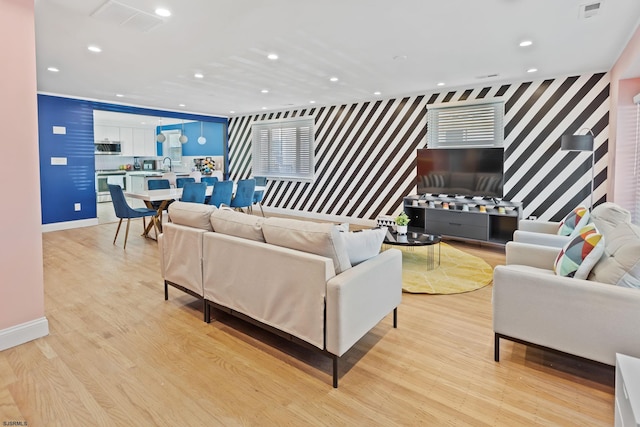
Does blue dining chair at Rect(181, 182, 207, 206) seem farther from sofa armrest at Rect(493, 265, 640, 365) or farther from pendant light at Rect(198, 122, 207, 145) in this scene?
sofa armrest at Rect(493, 265, 640, 365)

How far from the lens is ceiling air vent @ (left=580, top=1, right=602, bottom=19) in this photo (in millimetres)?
2781

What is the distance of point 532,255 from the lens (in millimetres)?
2922

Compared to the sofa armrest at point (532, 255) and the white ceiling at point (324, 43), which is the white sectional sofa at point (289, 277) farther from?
the white ceiling at point (324, 43)


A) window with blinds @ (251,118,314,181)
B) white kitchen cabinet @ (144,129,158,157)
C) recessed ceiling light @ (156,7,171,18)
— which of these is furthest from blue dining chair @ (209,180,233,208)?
white kitchen cabinet @ (144,129,158,157)

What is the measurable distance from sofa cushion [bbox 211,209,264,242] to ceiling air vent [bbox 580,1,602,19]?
307cm

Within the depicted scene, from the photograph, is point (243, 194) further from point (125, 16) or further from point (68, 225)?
point (125, 16)

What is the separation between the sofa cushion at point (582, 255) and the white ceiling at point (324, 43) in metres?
1.88

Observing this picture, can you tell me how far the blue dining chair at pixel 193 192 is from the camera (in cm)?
562

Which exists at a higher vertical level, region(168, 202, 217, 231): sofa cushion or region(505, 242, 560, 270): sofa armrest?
region(168, 202, 217, 231): sofa cushion

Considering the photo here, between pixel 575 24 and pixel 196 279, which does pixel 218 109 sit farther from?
pixel 575 24

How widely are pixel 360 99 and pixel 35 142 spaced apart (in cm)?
538

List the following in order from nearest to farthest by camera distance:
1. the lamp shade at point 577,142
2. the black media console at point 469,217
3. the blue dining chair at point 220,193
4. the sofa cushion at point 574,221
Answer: the sofa cushion at point 574,221
the lamp shade at point 577,142
the black media console at point 469,217
the blue dining chair at point 220,193

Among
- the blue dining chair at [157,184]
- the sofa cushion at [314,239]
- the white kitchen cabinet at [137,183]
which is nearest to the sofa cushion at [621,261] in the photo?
the sofa cushion at [314,239]

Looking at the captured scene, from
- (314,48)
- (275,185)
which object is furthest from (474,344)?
(275,185)
